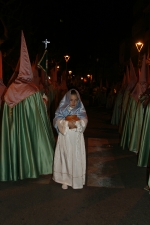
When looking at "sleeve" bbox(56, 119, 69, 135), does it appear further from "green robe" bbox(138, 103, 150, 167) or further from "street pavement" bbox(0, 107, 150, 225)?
"green robe" bbox(138, 103, 150, 167)

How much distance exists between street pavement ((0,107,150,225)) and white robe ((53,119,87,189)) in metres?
0.21

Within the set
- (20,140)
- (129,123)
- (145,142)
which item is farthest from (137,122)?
(20,140)

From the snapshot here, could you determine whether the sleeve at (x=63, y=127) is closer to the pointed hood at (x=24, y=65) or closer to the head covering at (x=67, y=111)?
the head covering at (x=67, y=111)

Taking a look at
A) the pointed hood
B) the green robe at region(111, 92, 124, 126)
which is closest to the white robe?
the pointed hood

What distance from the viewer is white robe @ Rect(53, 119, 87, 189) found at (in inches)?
212

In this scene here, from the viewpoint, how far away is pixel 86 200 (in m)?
5.05

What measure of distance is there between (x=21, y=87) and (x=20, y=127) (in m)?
0.78

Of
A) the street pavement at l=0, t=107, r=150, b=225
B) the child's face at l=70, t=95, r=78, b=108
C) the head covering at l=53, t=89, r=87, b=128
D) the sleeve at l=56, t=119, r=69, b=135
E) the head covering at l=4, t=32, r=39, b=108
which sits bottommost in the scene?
the street pavement at l=0, t=107, r=150, b=225

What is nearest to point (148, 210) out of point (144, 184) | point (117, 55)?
point (144, 184)

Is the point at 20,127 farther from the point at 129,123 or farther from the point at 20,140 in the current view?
the point at 129,123

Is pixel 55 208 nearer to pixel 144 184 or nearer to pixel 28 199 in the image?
pixel 28 199

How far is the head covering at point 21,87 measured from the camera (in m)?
5.83

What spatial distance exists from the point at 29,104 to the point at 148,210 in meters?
2.93

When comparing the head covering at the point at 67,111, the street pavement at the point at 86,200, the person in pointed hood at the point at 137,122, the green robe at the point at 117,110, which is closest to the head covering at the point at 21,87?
the head covering at the point at 67,111
